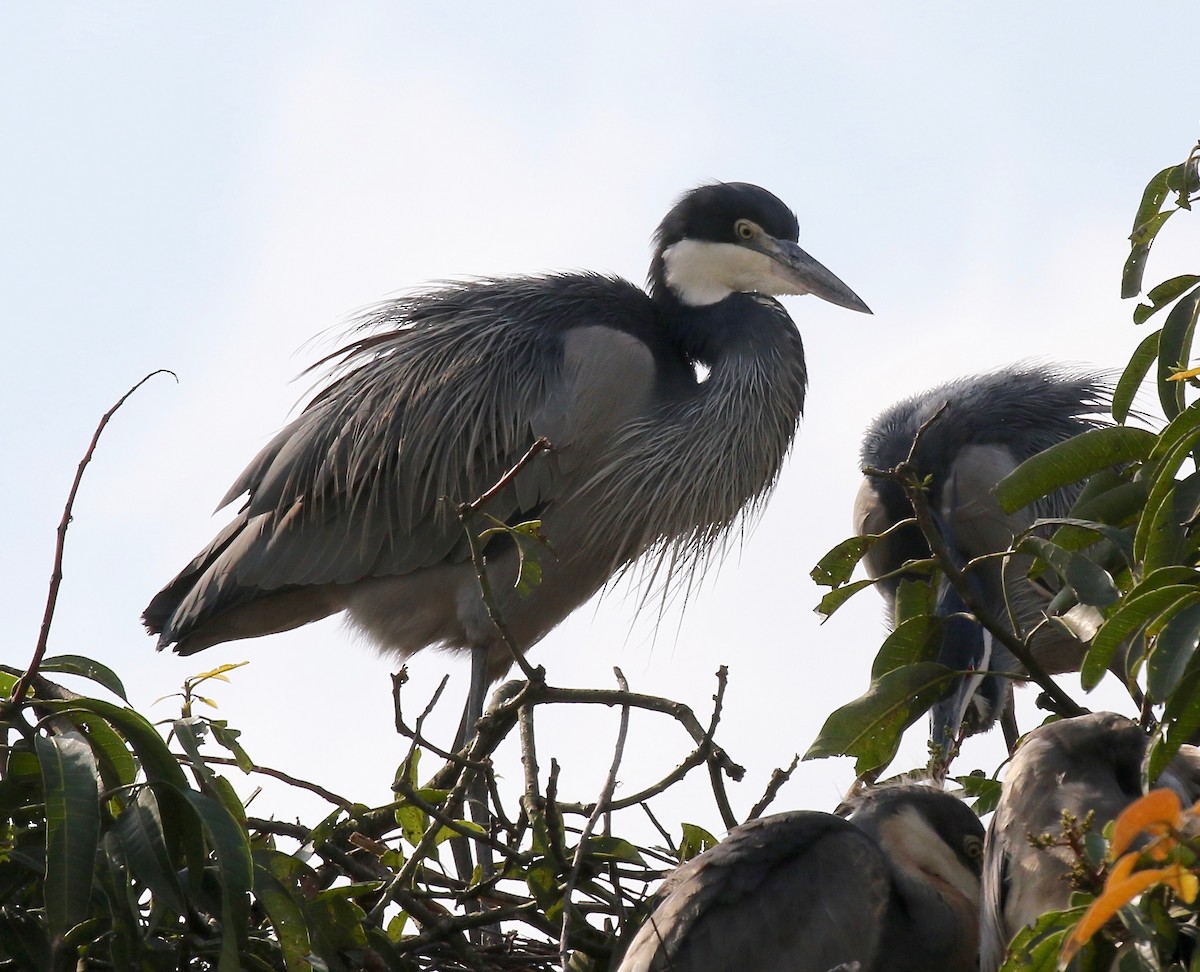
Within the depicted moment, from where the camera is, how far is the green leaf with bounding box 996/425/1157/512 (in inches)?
85.7

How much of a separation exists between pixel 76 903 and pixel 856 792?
5.13 feet

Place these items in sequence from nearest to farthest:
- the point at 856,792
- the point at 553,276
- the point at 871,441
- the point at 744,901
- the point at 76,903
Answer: the point at 76,903 < the point at 744,901 < the point at 856,792 < the point at 553,276 < the point at 871,441

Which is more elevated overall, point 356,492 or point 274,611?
point 356,492

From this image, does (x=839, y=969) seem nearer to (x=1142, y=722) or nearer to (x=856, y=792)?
(x=1142, y=722)

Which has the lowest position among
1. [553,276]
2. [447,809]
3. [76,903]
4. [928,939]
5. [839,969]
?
[928,939]

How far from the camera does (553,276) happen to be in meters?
5.09

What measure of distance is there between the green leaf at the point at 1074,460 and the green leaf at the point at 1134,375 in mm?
128

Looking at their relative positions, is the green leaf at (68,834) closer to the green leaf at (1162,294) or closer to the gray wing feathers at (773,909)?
the gray wing feathers at (773,909)

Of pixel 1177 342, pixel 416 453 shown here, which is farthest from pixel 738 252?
pixel 1177 342

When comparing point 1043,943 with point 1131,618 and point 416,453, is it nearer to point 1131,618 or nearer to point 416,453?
point 1131,618

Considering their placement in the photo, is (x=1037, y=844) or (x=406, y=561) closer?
(x=1037, y=844)

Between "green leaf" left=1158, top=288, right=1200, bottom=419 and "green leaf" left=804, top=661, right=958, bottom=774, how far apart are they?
49cm

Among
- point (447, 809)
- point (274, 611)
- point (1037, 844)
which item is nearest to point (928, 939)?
point (447, 809)

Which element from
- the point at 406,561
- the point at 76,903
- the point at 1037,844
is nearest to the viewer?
the point at 1037,844
